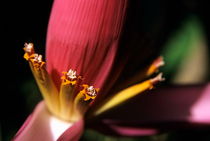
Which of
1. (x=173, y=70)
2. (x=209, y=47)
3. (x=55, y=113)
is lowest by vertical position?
(x=55, y=113)

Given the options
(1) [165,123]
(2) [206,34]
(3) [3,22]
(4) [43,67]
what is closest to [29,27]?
(3) [3,22]

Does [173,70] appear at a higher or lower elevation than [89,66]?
higher

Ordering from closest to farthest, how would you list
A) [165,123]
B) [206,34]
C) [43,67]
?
[43,67] → [165,123] → [206,34]

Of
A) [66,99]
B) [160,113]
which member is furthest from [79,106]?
[160,113]

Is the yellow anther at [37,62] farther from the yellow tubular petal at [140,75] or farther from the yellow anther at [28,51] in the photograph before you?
the yellow tubular petal at [140,75]

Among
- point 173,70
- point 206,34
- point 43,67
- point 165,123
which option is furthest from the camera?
point 206,34

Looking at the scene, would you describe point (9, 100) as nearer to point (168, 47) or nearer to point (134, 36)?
point (134, 36)

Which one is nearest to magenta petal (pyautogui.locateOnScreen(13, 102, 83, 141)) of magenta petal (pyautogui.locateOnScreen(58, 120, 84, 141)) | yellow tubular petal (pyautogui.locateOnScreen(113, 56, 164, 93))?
magenta petal (pyautogui.locateOnScreen(58, 120, 84, 141))

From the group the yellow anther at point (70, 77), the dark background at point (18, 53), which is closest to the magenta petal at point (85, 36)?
the yellow anther at point (70, 77)
